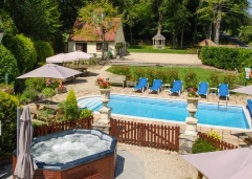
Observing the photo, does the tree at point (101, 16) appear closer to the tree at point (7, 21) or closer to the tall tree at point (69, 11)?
the tall tree at point (69, 11)

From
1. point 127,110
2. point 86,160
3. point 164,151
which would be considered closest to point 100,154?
point 86,160

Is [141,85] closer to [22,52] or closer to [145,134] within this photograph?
[22,52]

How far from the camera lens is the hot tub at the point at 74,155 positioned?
30.3 feet

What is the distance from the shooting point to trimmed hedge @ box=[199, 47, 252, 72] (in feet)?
110

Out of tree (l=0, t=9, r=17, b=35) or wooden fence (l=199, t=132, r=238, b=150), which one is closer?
wooden fence (l=199, t=132, r=238, b=150)

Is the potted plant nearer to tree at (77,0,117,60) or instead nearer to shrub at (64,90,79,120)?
shrub at (64,90,79,120)

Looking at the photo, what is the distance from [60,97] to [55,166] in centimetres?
1288

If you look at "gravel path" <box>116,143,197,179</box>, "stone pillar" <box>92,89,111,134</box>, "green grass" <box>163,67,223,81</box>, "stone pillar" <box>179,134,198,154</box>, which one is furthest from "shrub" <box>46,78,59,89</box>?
"stone pillar" <box>179,134,198,154</box>

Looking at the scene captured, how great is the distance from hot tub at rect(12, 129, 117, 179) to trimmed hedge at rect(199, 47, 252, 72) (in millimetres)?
24201

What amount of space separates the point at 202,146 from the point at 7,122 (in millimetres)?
6924

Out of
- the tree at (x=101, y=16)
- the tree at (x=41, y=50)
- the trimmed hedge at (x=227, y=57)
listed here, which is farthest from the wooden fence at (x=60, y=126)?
the tree at (x=101, y=16)

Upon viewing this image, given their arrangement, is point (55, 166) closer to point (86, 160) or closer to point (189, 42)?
point (86, 160)

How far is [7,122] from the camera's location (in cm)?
1127

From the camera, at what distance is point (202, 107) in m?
21.0
